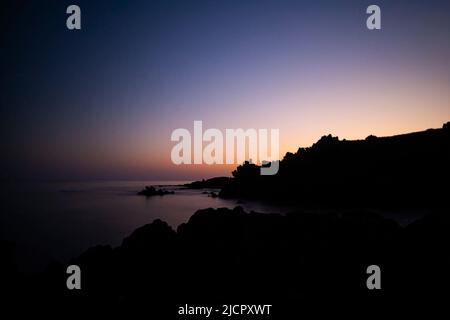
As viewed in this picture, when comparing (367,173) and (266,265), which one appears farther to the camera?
(367,173)

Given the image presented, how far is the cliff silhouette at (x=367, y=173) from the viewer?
48.2 meters

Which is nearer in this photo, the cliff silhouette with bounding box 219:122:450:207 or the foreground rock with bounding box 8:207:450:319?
the foreground rock with bounding box 8:207:450:319

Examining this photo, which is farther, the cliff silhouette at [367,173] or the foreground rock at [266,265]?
the cliff silhouette at [367,173]

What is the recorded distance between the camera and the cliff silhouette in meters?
48.2

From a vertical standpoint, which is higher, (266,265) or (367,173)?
(367,173)

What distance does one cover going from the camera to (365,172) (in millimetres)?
55969

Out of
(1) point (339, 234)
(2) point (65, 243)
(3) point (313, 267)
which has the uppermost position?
(1) point (339, 234)

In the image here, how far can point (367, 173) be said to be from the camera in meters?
55.6
